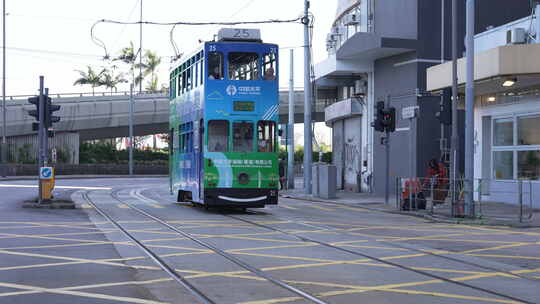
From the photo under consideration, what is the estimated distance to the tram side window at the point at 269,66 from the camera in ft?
74.2

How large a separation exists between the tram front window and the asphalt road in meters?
2.17

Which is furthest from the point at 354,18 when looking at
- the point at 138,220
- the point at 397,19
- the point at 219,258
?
the point at 219,258

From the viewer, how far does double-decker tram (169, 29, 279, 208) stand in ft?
73.6

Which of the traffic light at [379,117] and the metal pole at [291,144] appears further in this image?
the metal pole at [291,144]

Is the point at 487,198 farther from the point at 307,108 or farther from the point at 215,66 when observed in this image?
the point at 307,108

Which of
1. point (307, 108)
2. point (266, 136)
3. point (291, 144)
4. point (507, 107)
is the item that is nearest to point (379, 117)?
point (507, 107)

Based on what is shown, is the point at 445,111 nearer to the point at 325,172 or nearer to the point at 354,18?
the point at 325,172

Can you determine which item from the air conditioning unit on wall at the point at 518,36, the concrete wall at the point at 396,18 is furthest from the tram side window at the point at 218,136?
the concrete wall at the point at 396,18

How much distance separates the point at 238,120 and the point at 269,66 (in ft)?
5.73

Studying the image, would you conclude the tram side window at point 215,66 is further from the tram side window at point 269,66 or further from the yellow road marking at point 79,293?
the yellow road marking at point 79,293

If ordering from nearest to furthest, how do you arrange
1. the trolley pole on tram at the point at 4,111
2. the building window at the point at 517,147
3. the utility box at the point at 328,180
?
the building window at the point at 517,147 → the utility box at the point at 328,180 → the trolley pole on tram at the point at 4,111

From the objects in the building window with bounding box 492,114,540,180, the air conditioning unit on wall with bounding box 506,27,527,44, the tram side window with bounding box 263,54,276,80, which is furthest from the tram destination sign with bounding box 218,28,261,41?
the building window with bounding box 492,114,540,180

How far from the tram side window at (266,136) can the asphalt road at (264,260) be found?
7.76 ft

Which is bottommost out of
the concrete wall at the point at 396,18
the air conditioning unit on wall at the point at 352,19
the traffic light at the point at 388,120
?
the traffic light at the point at 388,120
